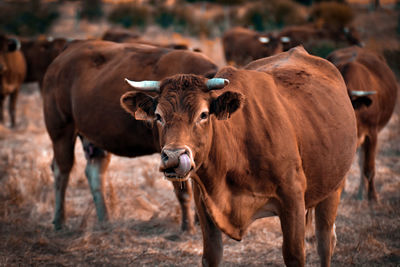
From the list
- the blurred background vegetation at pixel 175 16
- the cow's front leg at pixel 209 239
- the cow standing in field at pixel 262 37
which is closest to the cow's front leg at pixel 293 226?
the cow's front leg at pixel 209 239

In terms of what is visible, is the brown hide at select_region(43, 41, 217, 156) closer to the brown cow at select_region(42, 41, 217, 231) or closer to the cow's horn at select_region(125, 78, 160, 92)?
the brown cow at select_region(42, 41, 217, 231)

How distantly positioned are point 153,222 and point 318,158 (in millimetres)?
2757

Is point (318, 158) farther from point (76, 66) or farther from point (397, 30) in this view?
point (397, 30)

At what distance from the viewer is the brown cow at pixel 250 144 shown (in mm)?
3094

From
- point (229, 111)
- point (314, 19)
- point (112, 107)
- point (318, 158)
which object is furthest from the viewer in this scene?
point (314, 19)

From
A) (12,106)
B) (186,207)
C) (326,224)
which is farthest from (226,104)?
(12,106)

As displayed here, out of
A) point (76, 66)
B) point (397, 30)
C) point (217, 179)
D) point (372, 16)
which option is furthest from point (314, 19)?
point (217, 179)

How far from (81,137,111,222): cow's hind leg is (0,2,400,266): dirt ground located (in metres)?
0.21

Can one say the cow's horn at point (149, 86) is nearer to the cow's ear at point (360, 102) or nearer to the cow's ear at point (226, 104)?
the cow's ear at point (226, 104)

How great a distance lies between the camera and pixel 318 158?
3.74 meters

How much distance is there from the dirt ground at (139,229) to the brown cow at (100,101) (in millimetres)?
329

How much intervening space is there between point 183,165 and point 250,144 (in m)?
0.74

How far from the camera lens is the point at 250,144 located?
339 centimetres

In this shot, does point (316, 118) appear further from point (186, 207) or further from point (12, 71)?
point (12, 71)
